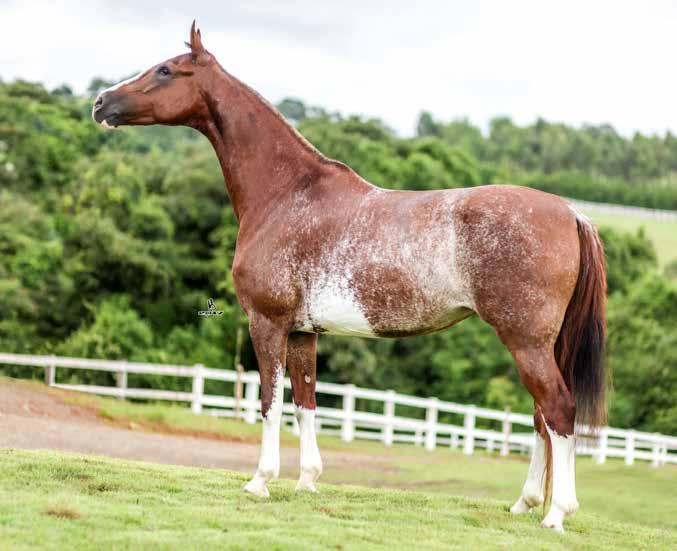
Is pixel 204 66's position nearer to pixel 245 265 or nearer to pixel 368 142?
pixel 245 265

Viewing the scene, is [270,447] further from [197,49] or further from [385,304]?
[197,49]

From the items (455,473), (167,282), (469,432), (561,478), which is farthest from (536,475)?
(167,282)

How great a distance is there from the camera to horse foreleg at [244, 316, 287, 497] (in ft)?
26.3

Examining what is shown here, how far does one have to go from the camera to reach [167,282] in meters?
36.4

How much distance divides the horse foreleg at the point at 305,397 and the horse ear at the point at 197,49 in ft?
8.11

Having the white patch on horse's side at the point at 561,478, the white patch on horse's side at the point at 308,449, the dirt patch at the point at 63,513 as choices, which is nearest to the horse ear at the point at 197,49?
the white patch on horse's side at the point at 308,449

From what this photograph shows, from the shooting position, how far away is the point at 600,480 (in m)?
17.8

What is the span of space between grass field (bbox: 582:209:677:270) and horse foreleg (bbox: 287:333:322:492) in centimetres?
5545

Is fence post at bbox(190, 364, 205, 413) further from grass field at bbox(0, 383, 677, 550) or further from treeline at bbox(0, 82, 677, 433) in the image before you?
grass field at bbox(0, 383, 677, 550)

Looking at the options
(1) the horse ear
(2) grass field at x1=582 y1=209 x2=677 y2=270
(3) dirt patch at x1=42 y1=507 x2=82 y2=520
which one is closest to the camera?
(3) dirt patch at x1=42 y1=507 x2=82 y2=520

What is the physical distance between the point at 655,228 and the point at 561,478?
71.1 meters

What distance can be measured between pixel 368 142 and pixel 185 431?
2423 centimetres

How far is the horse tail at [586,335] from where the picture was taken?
24.6ft

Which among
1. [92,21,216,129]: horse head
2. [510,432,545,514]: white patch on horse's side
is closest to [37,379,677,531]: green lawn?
[510,432,545,514]: white patch on horse's side
